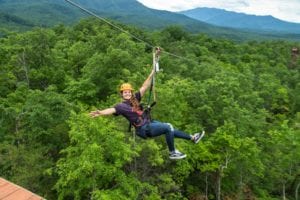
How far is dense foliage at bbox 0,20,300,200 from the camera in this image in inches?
673

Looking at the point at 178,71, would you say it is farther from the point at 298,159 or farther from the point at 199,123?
the point at 298,159

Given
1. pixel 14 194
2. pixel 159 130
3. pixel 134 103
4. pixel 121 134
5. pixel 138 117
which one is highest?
pixel 134 103

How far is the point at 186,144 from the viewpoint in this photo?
2058 centimetres

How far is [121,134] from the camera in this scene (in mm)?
16672

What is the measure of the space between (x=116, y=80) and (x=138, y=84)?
329 cm

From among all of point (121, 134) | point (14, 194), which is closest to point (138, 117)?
point (14, 194)

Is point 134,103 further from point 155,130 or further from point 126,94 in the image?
point 155,130

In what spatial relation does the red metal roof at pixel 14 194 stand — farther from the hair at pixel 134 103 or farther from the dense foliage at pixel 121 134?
the dense foliage at pixel 121 134

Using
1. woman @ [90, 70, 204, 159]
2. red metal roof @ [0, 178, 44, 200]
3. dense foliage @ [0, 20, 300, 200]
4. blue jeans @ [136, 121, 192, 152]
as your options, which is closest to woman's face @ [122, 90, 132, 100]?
woman @ [90, 70, 204, 159]

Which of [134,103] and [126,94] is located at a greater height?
[126,94]

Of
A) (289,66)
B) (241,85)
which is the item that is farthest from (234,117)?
(289,66)

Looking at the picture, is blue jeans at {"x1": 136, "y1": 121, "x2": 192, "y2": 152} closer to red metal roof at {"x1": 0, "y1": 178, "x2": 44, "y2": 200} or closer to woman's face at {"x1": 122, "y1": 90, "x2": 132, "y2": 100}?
woman's face at {"x1": 122, "y1": 90, "x2": 132, "y2": 100}

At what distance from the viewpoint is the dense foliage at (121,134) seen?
17.1 m

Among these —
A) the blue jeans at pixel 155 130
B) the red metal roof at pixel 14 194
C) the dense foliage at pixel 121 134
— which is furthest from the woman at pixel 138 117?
the dense foliage at pixel 121 134
